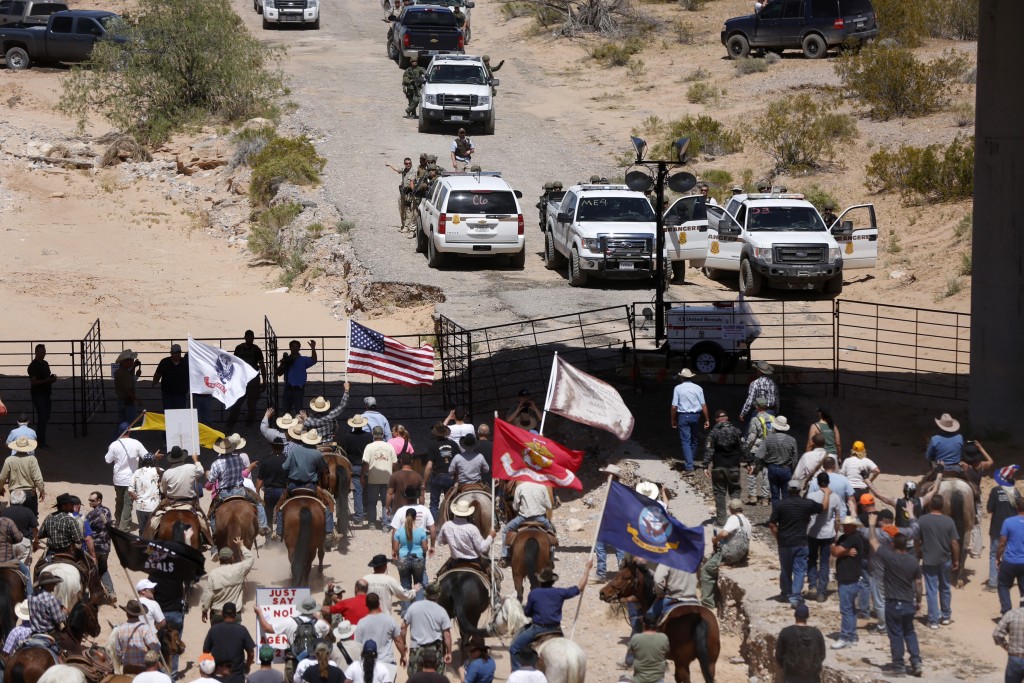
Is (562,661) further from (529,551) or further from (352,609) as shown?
(529,551)

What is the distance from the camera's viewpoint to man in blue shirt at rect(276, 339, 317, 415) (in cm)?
2325

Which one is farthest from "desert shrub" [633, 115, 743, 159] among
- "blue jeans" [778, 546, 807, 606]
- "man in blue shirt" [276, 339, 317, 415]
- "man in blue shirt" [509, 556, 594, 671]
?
"man in blue shirt" [509, 556, 594, 671]

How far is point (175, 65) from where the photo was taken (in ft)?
157

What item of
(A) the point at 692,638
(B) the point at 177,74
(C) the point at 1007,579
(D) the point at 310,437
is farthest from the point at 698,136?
(A) the point at 692,638

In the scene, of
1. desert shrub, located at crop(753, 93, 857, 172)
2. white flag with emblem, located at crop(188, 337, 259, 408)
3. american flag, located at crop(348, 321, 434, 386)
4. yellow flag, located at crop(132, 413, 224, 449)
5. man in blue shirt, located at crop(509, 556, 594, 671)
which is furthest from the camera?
desert shrub, located at crop(753, 93, 857, 172)

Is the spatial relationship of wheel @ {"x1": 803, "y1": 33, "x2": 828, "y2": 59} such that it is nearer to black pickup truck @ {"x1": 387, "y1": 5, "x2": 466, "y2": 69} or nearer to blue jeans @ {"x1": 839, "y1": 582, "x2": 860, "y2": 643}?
black pickup truck @ {"x1": 387, "y1": 5, "x2": 466, "y2": 69}

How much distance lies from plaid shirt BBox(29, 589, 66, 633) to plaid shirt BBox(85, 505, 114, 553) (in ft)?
7.98

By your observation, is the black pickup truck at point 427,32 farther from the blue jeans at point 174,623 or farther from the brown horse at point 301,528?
the blue jeans at point 174,623

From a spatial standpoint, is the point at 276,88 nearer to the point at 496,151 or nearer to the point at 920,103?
the point at 496,151

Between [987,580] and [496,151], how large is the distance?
27.4 metres

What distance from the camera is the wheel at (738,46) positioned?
52.1 meters

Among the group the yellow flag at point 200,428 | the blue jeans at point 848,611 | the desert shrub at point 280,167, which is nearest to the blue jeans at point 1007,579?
the blue jeans at point 848,611

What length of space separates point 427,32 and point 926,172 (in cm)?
1934

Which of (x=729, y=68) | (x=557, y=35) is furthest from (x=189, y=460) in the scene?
(x=557, y=35)
